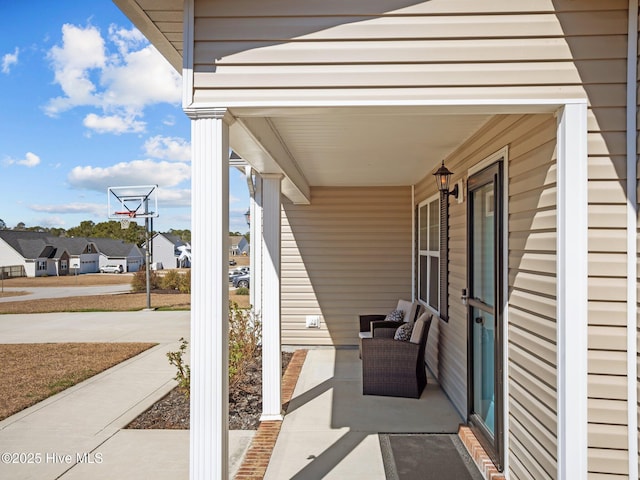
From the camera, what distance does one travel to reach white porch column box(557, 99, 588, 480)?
6.96 ft

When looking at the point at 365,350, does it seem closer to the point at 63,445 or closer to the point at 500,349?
the point at 500,349

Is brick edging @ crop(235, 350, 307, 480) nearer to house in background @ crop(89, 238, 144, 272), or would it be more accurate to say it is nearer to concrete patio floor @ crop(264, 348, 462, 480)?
concrete patio floor @ crop(264, 348, 462, 480)

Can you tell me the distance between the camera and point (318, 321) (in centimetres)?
775

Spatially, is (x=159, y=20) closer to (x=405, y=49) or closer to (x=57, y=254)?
(x=405, y=49)

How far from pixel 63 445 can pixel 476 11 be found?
14.2ft

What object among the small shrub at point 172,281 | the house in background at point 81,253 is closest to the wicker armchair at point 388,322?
the small shrub at point 172,281

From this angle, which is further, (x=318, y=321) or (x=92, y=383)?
(x=318, y=321)

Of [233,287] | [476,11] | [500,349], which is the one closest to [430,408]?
[500,349]

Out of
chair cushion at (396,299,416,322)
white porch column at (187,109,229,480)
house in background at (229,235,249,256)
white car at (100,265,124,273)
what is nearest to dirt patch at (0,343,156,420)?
white porch column at (187,109,229,480)

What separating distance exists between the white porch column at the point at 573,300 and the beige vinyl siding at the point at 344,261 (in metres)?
5.55

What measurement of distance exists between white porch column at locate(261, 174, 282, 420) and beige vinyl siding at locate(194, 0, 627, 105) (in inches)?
93.9

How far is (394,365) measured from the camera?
5016mm

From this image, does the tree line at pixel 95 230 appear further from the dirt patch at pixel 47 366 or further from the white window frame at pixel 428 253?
the white window frame at pixel 428 253

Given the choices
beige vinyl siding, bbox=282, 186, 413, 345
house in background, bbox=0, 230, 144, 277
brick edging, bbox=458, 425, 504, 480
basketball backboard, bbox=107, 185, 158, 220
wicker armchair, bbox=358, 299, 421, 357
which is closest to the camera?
brick edging, bbox=458, 425, 504, 480
